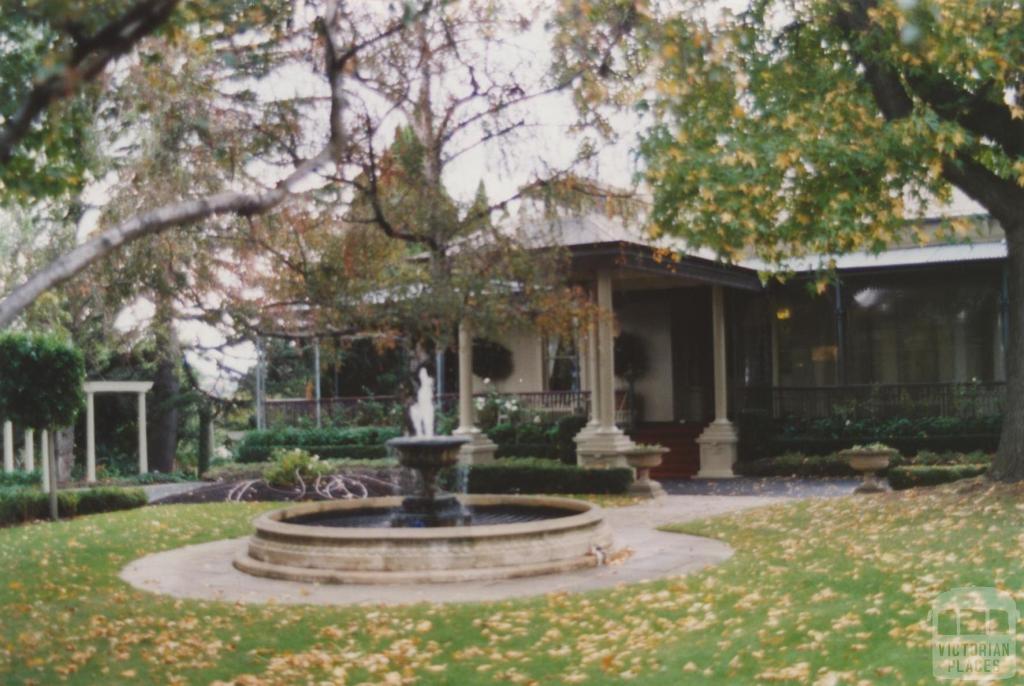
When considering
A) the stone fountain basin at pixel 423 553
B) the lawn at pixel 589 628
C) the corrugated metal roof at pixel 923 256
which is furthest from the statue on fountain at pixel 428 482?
the corrugated metal roof at pixel 923 256

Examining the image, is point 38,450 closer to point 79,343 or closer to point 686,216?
point 79,343

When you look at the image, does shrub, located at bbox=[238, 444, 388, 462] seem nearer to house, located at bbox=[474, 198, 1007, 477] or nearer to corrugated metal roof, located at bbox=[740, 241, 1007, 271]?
house, located at bbox=[474, 198, 1007, 477]

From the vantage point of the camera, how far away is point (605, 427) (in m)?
20.9

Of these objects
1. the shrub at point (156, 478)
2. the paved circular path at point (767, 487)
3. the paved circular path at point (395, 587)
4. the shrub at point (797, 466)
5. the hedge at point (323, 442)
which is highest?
the hedge at point (323, 442)

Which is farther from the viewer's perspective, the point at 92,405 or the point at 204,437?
the point at 204,437

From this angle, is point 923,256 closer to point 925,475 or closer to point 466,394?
point 925,475

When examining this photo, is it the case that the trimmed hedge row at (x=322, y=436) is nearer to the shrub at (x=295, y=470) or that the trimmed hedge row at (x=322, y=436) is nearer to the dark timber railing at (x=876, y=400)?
the shrub at (x=295, y=470)

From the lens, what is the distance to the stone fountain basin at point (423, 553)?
10758 millimetres

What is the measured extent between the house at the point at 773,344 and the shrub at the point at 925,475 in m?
5.13

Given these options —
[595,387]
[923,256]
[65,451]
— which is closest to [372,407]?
[65,451]

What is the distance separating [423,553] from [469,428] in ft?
39.6

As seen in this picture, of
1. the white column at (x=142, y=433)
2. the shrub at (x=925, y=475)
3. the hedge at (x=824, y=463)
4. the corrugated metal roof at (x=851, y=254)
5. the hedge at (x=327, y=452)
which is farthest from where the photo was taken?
the white column at (x=142, y=433)

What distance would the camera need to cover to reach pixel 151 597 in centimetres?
1025

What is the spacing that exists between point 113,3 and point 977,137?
36.9ft
